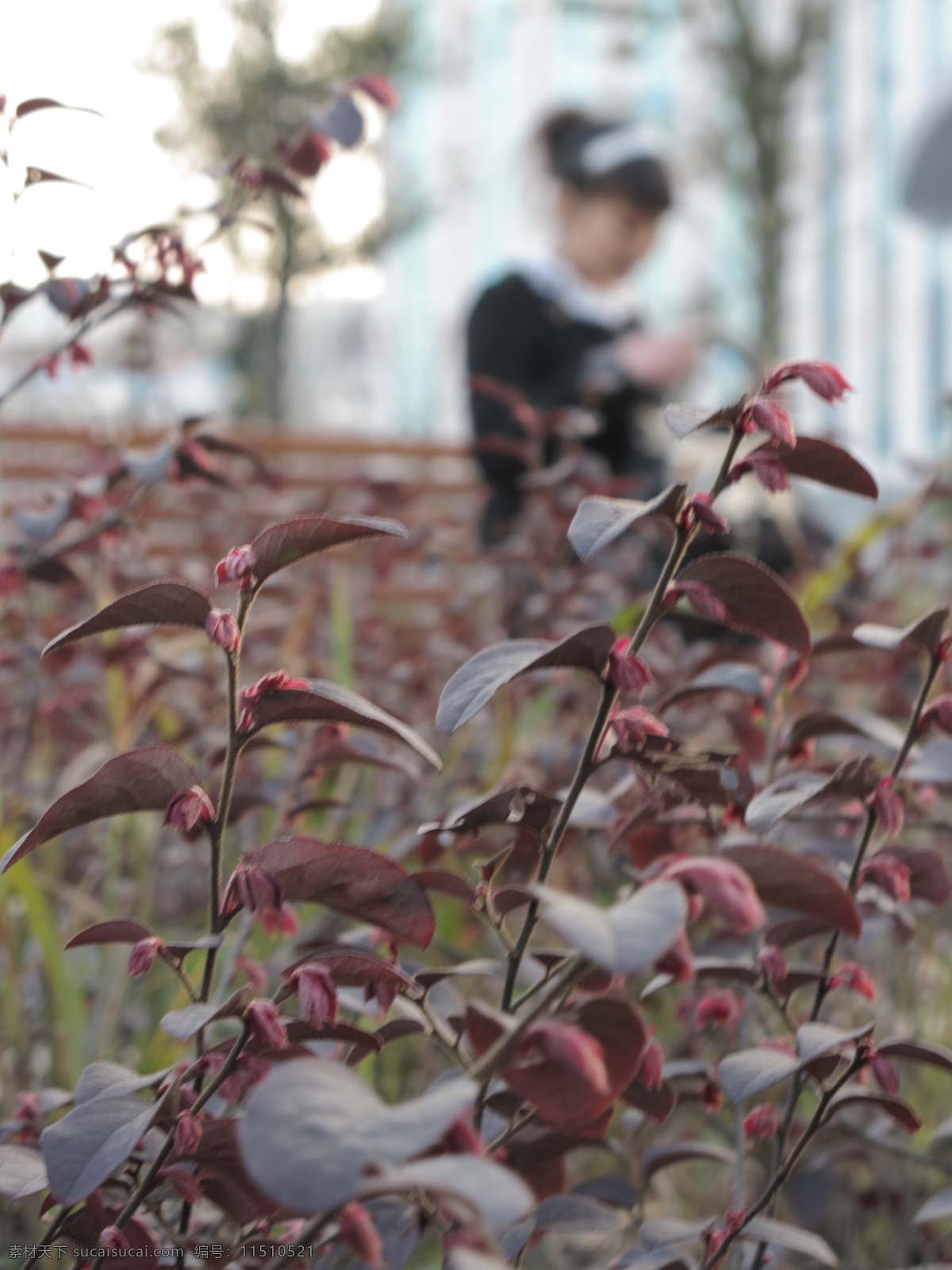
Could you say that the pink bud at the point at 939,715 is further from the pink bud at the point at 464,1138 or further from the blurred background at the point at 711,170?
the blurred background at the point at 711,170

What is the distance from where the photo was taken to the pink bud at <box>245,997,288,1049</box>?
0.49 meters

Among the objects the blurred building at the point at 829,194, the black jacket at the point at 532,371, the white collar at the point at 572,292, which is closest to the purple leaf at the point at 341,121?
the black jacket at the point at 532,371

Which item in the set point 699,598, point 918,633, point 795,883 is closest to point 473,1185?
point 795,883

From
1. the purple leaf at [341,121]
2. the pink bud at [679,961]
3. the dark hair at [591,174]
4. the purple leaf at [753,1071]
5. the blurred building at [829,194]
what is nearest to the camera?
the pink bud at [679,961]

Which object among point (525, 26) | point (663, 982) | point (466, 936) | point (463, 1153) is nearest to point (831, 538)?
point (466, 936)

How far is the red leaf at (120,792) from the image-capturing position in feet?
1.70

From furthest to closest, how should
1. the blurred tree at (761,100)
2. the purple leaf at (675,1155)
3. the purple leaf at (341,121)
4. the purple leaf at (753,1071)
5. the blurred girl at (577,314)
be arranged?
the blurred tree at (761,100), the blurred girl at (577,314), the purple leaf at (341,121), the purple leaf at (675,1155), the purple leaf at (753,1071)

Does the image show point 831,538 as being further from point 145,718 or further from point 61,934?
point 61,934

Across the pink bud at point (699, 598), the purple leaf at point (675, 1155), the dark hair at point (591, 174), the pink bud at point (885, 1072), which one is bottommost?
the purple leaf at point (675, 1155)

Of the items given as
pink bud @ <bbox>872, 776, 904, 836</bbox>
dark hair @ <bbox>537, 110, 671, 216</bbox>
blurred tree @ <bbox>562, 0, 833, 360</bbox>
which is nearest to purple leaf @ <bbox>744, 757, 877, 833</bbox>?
pink bud @ <bbox>872, 776, 904, 836</bbox>

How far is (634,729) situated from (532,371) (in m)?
2.25

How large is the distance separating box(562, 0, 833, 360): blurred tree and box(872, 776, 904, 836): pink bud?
8717 mm

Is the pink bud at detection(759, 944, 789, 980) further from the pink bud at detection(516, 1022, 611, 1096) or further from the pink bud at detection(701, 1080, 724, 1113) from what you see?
the pink bud at detection(516, 1022, 611, 1096)

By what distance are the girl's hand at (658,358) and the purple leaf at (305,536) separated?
173cm
